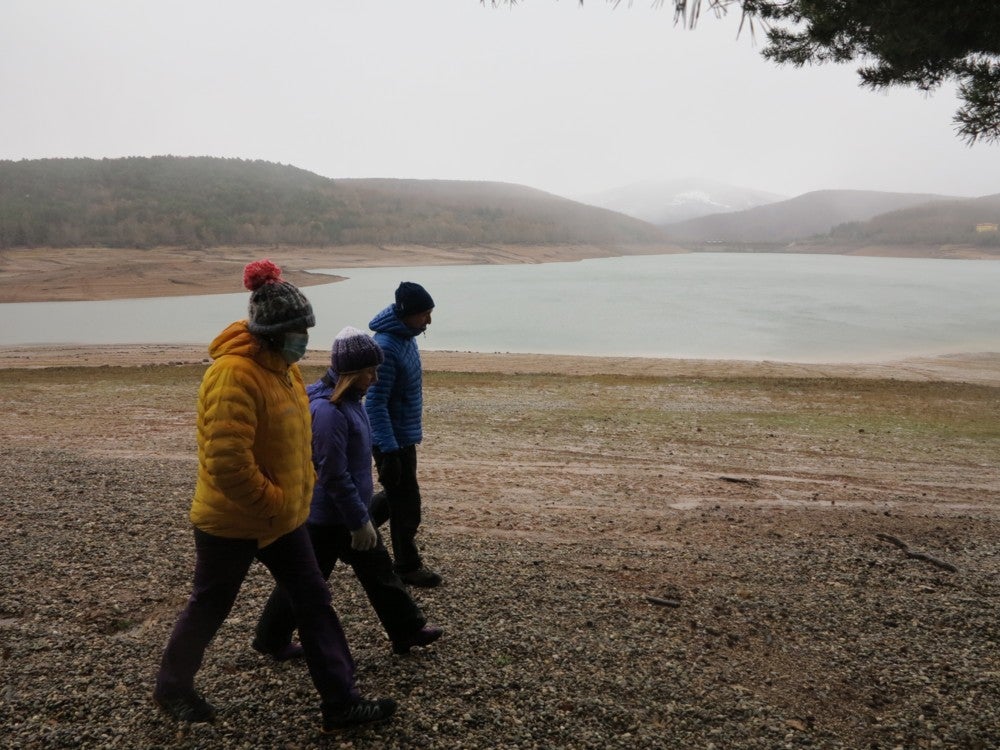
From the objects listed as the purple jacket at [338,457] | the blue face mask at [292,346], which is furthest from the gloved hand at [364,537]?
the blue face mask at [292,346]

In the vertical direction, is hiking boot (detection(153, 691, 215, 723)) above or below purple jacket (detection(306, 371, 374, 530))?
below

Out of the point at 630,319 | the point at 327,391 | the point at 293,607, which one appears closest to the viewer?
the point at 293,607

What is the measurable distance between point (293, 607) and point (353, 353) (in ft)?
3.52

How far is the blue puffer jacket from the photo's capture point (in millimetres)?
4160

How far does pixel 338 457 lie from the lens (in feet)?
10.4

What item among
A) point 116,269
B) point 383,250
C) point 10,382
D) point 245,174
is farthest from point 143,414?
point 245,174

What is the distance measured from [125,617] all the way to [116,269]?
6064 cm

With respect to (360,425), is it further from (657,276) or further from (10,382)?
(657,276)

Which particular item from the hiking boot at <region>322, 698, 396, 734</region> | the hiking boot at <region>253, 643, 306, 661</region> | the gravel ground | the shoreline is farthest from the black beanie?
the shoreline

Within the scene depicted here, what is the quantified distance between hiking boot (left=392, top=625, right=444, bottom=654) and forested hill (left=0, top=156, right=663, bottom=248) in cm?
9050

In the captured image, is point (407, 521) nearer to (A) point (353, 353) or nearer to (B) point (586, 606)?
(B) point (586, 606)

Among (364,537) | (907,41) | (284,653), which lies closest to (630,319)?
(907,41)

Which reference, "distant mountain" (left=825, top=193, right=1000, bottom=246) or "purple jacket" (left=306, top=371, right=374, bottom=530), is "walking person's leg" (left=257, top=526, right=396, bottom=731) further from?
"distant mountain" (left=825, top=193, right=1000, bottom=246)

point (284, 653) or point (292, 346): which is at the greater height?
point (292, 346)
